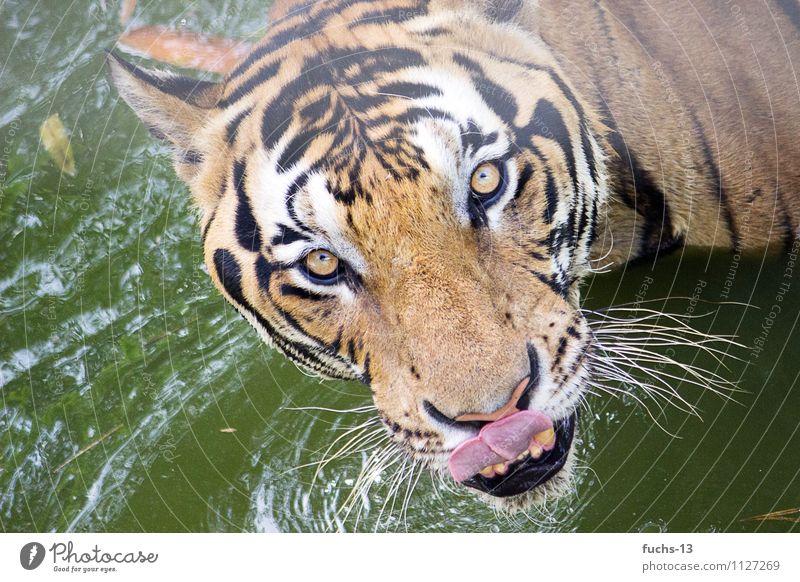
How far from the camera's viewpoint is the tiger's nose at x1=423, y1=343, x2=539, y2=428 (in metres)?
1.08

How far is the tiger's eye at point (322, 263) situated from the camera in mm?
1167

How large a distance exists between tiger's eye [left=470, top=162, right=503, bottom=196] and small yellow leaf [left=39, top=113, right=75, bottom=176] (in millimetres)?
763

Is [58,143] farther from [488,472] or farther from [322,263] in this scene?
[488,472]

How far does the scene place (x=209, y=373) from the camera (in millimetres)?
1650

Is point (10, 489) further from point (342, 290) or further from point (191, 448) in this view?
point (342, 290)

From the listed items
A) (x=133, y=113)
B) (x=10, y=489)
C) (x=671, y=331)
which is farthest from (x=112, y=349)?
(x=671, y=331)

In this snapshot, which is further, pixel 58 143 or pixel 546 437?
pixel 58 143

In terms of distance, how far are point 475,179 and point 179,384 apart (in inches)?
30.2

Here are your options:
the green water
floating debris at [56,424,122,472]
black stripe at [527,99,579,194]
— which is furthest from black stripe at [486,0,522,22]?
floating debris at [56,424,122,472]

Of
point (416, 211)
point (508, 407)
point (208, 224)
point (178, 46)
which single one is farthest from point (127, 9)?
point (508, 407)

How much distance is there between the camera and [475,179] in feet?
3.76

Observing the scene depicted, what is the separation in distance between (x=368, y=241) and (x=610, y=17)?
557 mm

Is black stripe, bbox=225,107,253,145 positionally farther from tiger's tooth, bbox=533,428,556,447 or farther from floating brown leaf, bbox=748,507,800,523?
floating brown leaf, bbox=748,507,800,523
